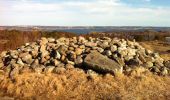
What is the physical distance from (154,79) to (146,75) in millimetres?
423

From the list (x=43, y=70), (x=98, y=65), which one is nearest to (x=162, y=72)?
(x=98, y=65)

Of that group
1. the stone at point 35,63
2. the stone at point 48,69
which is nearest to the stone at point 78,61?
the stone at point 48,69

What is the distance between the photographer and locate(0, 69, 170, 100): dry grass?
13.3m

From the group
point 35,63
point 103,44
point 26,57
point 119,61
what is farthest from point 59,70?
point 103,44

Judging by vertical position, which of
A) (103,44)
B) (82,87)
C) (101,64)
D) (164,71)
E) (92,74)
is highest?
(103,44)

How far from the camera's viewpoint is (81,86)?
13922mm

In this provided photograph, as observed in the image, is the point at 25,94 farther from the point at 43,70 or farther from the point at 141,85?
the point at 141,85

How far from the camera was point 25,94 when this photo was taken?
13414 millimetres

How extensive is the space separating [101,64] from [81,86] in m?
1.83

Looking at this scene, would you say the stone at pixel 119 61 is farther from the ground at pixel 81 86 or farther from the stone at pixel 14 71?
the stone at pixel 14 71

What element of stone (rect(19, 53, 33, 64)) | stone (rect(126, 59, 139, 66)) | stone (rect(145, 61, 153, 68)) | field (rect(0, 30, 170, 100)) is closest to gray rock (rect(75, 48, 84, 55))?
field (rect(0, 30, 170, 100))

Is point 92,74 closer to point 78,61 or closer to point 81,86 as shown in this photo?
point 81,86

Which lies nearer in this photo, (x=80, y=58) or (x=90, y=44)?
(x=80, y=58)

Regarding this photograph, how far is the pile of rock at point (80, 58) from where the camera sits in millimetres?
15359
